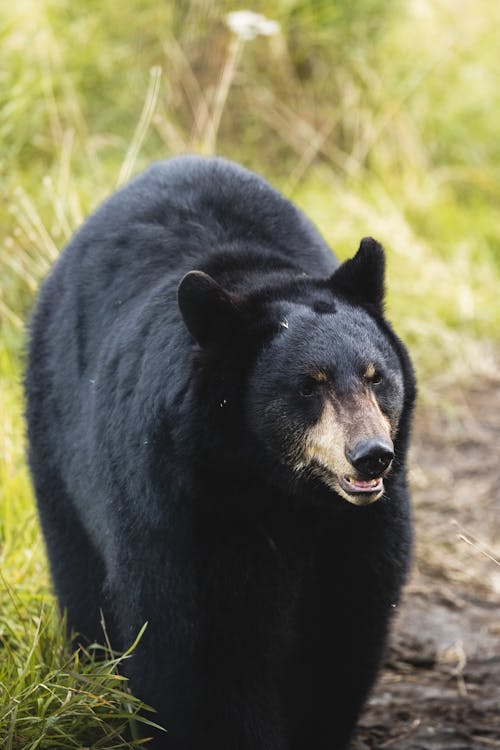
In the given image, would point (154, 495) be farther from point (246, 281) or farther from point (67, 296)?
point (67, 296)

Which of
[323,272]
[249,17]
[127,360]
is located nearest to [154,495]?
[127,360]

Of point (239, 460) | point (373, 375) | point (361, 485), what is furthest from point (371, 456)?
point (239, 460)

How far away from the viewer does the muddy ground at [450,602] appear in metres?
4.54

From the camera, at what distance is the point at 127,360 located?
3893 millimetres

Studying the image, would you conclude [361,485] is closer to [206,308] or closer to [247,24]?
[206,308]

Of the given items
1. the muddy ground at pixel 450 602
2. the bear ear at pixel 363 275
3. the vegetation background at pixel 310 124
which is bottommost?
the muddy ground at pixel 450 602

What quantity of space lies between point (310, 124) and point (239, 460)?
6717mm

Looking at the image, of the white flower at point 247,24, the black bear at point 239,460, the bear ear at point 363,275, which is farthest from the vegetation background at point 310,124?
the bear ear at point 363,275

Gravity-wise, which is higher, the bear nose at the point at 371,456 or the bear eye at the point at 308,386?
the bear eye at the point at 308,386

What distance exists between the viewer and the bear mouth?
3256 millimetres

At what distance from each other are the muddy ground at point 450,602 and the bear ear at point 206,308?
2.92 ft

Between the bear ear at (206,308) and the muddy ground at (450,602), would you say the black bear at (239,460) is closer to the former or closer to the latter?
the bear ear at (206,308)

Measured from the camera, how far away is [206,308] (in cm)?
345

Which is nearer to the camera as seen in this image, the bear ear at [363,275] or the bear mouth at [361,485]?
the bear mouth at [361,485]
